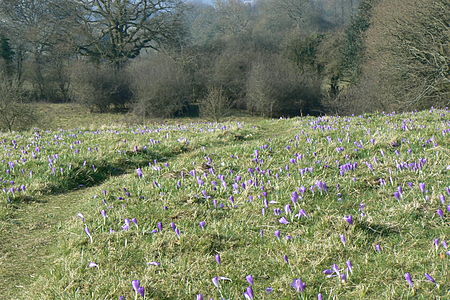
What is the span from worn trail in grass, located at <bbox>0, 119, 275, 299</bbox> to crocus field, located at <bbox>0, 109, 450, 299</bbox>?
53mm

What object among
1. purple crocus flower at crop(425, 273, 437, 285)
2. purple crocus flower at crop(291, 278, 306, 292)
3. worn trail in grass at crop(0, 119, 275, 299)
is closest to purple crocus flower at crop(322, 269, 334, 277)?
purple crocus flower at crop(291, 278, 306, 292)

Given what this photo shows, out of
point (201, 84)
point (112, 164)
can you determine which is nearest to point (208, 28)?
point (201, 84)

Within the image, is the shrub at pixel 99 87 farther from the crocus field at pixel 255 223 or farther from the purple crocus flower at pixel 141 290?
the purple crocus flower at pixel 141 290

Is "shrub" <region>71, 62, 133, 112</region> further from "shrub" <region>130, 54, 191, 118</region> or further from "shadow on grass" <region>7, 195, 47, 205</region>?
"shadow on grass" <region>7, 195, 47, 205</region>

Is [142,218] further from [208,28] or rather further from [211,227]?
[208,28]

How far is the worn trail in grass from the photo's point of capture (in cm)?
322

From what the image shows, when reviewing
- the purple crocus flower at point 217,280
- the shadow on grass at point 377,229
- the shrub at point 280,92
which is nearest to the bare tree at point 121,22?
the shrub at point 280,92

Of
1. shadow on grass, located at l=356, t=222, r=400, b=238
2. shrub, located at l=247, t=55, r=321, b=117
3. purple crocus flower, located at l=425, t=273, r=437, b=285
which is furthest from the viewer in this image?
shrub, located at l=247, t=55, r=321, b=117

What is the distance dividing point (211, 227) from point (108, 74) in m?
42.8

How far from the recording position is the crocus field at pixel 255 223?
2.77 metres

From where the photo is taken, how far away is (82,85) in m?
41.4

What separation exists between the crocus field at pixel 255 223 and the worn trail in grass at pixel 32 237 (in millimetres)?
53

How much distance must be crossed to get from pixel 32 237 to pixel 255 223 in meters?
2.35

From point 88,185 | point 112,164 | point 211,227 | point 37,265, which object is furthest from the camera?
point 112,164
